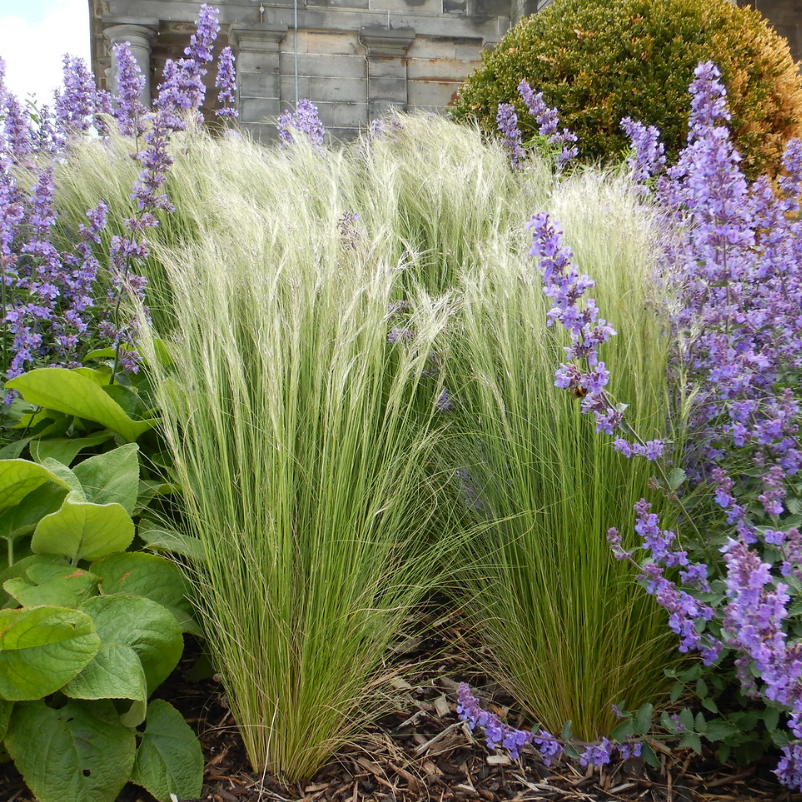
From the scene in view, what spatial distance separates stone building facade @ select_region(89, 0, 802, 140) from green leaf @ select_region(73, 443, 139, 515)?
28.9ft

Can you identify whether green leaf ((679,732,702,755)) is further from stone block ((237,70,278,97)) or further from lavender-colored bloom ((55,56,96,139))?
stone block ((237,70,278,97))

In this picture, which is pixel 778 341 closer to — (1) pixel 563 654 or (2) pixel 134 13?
(1) pixel 563 654

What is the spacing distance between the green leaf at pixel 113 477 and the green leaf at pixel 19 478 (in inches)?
4.7

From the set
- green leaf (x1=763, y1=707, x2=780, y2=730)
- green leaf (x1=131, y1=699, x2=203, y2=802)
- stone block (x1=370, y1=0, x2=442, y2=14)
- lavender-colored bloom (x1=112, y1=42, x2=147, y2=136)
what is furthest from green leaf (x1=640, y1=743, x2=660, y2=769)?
stone block (x1=370, y1=0, x2=442, y2=14)

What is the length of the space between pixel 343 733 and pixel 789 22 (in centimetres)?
951

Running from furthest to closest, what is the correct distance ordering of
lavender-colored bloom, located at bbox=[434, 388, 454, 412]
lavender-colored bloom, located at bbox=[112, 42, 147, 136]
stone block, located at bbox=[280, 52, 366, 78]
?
stone block, located at bbox=[280, 52, 366, 78] → lavender-colored bloom, located at bbox=[112, 42, 147, 136] → lavender-colored bloom, located at bbox=[434, 388, 454, 412]

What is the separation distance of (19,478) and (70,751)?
1.69ft

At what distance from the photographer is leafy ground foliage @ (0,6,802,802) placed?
1355 millimetres

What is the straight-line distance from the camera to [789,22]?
8.53 m

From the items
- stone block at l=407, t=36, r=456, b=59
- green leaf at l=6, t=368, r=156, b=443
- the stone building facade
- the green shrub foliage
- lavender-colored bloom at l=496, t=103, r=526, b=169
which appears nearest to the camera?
green leaf at l=6, t=368, r=156, b=443

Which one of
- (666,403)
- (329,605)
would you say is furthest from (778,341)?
(329,605)

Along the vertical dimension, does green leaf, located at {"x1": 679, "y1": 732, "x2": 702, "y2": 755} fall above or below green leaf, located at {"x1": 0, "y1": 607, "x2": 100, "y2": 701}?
below

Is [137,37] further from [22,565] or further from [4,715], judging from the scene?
[4,715]

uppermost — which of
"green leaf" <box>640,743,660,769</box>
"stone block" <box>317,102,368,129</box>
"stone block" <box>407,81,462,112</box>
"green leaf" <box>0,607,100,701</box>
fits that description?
"stone block" <box>407,81,462,112</box>
